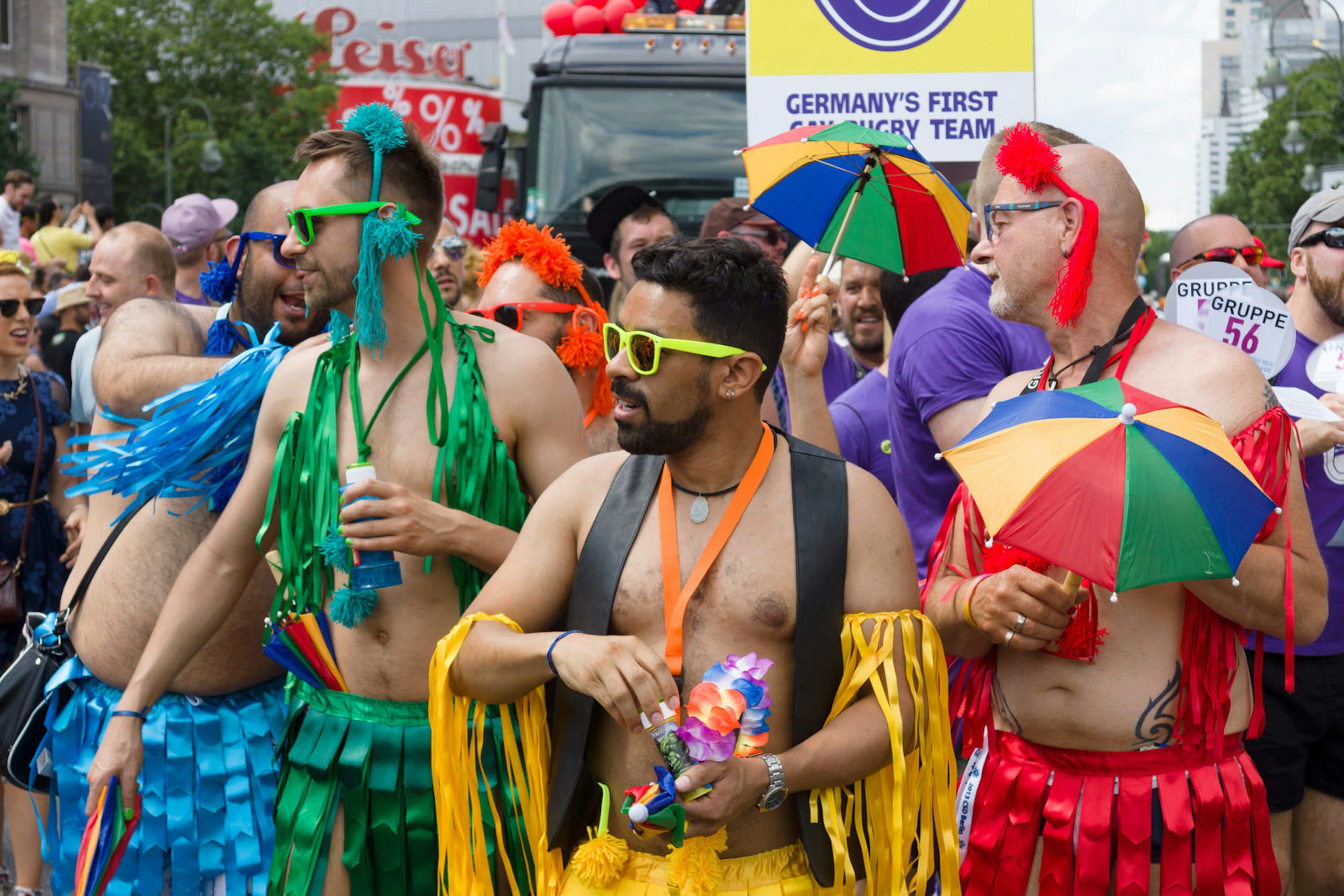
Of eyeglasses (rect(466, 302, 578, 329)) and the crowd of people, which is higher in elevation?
eyeglasses (rect(466, 302, 578, 329))

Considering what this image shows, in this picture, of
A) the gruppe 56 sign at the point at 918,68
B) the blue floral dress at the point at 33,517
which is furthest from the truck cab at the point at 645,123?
the gruppe 56 sign at the point at 918,68

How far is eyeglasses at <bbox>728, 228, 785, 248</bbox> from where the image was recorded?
5695 mm

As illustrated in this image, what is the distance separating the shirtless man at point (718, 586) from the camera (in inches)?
99.8

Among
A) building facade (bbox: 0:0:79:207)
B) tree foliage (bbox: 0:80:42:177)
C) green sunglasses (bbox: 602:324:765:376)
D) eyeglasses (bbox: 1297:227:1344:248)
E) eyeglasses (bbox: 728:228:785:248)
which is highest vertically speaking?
building facade (bbox: 0:0:79:207)

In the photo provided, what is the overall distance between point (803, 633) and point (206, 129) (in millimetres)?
49108

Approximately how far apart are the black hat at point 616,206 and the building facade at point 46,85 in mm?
39076

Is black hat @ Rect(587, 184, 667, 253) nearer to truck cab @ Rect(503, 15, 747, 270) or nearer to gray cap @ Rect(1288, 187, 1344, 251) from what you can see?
gray cap @ Rect(1288, 187, 1344, 251)

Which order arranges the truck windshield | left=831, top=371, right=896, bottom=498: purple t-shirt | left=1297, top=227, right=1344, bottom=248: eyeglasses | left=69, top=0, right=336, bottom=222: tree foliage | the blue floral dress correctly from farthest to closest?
left=69, top=0, right=336, bottom=222: tree foliage
the truck windshield
the blue floral dress
left=831, top=371, right=896, bottom=498: purple t-shirt
left=1297, top=227, right=1344, bottom=248: eyeglasses

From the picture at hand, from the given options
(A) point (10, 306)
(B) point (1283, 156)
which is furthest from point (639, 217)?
(B) point (1283, 156)

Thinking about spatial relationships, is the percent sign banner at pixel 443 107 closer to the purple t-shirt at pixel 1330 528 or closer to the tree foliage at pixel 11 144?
the tree foliage at pixel 11 144

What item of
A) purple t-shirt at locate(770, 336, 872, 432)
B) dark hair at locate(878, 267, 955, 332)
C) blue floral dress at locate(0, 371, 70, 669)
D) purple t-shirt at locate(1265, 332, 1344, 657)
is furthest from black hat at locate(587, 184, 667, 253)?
purple t-shirt at locate(1265, 332, 1344, 657)

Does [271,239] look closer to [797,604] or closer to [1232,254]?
[797,604]

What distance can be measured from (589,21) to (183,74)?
42.4 m

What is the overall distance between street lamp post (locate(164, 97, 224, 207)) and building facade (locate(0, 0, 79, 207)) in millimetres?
2832
